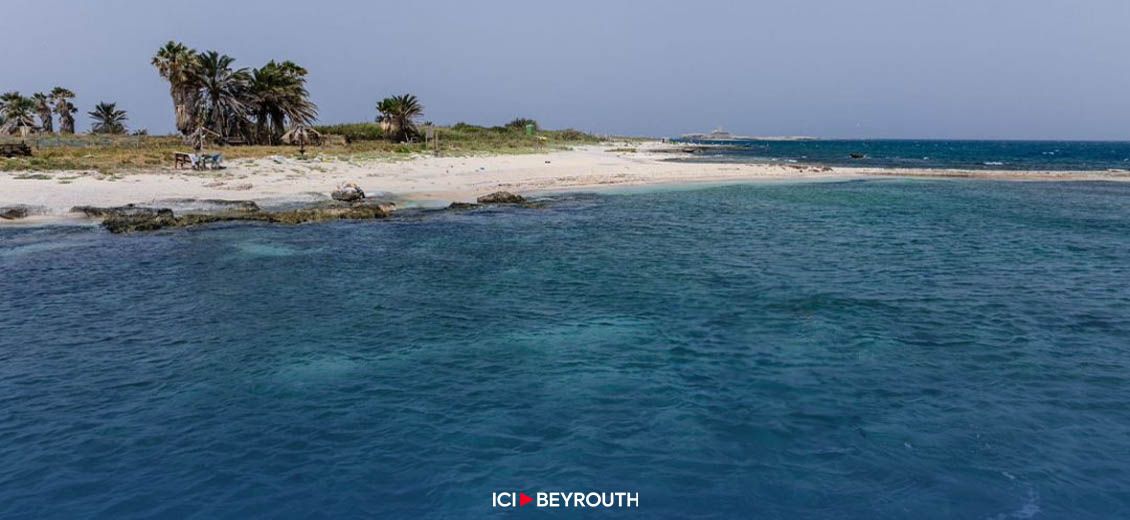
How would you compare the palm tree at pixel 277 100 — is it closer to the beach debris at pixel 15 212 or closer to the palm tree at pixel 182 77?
the palm tree at pixel 182 77

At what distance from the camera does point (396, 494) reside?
7.98m

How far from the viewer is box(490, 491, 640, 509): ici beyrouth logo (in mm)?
7766

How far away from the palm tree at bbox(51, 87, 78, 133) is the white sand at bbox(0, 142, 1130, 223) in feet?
252

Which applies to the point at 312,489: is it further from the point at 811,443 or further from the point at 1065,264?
the point at 1065,264

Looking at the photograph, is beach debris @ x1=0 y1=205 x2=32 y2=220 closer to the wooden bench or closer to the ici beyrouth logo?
the wooden bench

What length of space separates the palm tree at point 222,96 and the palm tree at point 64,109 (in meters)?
53.3

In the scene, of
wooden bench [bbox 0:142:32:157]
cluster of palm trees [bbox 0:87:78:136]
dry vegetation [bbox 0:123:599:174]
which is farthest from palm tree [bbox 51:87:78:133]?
wooden bench [bbox 0:142:32:157]

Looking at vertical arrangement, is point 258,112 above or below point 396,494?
above

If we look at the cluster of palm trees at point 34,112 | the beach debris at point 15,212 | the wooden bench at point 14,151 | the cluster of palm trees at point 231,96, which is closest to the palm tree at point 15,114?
the cluster of palm trees at point 34,112

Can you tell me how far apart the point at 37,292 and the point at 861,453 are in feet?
66.3

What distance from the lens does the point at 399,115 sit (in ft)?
263

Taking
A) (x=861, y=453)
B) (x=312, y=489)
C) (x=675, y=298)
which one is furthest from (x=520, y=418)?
(x=675, y=298)

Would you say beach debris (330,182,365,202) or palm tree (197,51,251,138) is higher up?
palm tree (197,51,251,138)

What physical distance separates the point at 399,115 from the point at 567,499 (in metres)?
77.8
